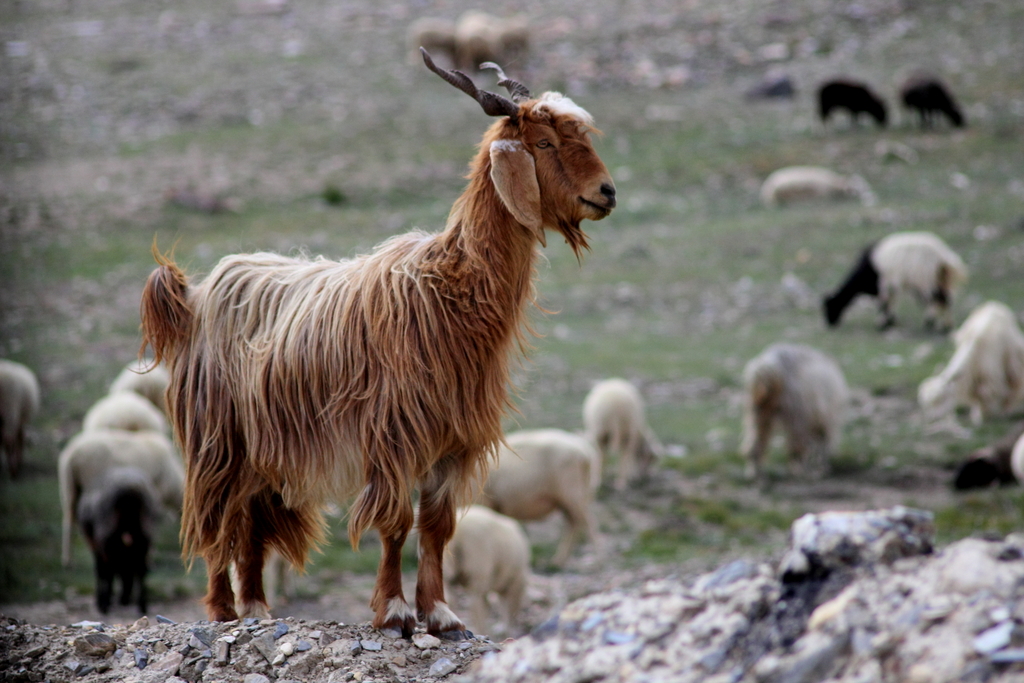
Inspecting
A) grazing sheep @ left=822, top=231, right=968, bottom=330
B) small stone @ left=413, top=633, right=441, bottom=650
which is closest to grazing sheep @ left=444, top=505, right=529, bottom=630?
small stone @ left=413, top=633, right=441, bottom=650

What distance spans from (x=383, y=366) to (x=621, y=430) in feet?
24.3

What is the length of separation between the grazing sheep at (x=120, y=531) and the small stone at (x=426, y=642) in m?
5.26

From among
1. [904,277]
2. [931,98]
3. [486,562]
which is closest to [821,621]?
[486,562]

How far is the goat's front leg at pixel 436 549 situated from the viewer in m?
4.43

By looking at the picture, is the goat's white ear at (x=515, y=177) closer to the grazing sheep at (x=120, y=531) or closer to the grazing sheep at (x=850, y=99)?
the grazing sheep at (x=120, y=531)

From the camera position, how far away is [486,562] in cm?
835

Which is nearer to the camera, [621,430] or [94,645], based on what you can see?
[94,645]

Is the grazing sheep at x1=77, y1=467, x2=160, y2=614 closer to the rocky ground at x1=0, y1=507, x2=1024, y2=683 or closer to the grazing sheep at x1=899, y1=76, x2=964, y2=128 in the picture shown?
the rocky ground at x1=0, y1=507, x2=1024, y2=683

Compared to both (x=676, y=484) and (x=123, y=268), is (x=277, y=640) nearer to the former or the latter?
(x=676, y=484)

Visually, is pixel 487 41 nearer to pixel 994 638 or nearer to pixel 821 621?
pixel 821 621

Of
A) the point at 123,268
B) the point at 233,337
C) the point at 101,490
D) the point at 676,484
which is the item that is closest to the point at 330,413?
the point at 233,337

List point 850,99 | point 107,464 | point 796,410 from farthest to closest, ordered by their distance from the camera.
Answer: point 850,99 < point 796,410 < point 107,464

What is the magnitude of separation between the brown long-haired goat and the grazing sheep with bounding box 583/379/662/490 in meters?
6.90

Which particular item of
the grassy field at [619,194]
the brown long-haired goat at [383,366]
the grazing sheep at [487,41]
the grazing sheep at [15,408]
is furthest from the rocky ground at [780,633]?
the grazing sheep at [487,41]
